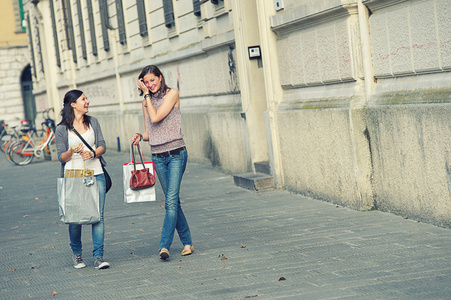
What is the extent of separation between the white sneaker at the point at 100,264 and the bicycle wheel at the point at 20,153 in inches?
603

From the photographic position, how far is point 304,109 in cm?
1017

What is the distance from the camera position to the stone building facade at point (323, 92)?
7.54 metres

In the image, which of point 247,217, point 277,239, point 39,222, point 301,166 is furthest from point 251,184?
point 277,239

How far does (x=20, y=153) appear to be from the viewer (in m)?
21.7

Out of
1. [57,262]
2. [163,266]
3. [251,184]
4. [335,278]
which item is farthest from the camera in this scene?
[251,184]

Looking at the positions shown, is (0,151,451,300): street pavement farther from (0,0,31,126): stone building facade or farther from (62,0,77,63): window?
(0,0,31,126): stone building facade

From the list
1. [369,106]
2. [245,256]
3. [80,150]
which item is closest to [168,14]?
[369,106]

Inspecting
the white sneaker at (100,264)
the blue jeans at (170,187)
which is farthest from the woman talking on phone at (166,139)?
the white sneaker at (100,264)

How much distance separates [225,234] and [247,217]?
106cm

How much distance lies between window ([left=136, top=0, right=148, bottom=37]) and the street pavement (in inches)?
383

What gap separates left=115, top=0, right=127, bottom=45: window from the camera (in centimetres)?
2190

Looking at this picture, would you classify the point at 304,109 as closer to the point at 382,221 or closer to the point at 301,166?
the point at 301,166

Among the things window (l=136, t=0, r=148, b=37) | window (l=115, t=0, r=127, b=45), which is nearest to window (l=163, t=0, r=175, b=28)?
window (l=136, t=0, r=148, b=37)

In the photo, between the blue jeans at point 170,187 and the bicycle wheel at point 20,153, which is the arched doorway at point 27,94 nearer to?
the bicycle wheel at point 20,153
